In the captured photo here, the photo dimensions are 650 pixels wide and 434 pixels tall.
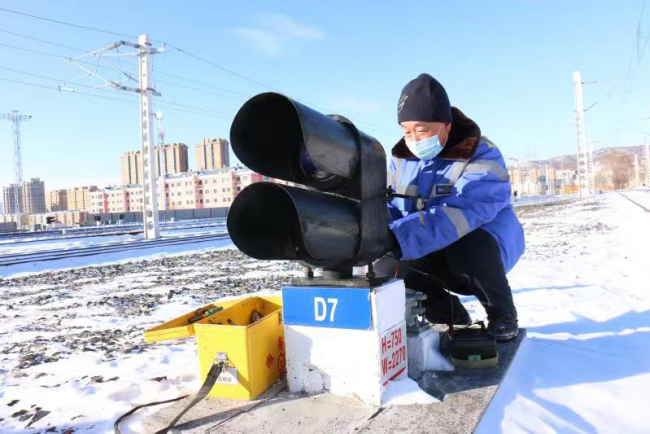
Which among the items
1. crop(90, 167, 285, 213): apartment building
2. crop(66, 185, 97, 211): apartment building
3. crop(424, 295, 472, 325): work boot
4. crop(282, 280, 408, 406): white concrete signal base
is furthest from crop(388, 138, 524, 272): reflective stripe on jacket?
crop(66, 185, 97, 211): apartment building

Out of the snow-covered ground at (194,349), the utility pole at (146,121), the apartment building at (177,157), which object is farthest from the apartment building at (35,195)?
the snow-covered ground at (194,349)

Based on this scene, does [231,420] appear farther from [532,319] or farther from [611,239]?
[611,239]

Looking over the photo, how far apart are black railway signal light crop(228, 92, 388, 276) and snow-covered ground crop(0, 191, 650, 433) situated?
31.8 inches

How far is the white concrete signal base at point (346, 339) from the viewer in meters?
1.75

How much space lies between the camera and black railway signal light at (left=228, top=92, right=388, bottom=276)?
1549mm

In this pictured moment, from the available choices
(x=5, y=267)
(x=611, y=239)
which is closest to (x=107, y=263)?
(x=5, y=267)

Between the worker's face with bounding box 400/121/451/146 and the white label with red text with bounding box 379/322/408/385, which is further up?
the worker's face with bounding box 400/121/451/146

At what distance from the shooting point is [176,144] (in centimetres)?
9769

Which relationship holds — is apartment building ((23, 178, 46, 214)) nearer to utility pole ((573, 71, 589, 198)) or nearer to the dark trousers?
utility pole ((573, 71, 589, 198))

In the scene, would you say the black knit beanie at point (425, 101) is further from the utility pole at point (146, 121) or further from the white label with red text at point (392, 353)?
the utility pole at point (146, 121)

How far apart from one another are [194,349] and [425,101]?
2100 mm

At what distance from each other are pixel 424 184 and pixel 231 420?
1464mm

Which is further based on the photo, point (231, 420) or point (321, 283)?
point (321, 283)

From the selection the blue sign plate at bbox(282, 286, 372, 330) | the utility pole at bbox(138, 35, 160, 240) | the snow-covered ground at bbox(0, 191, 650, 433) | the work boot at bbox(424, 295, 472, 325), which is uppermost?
the utility pole at bbox(138, 35, 160, 240)
